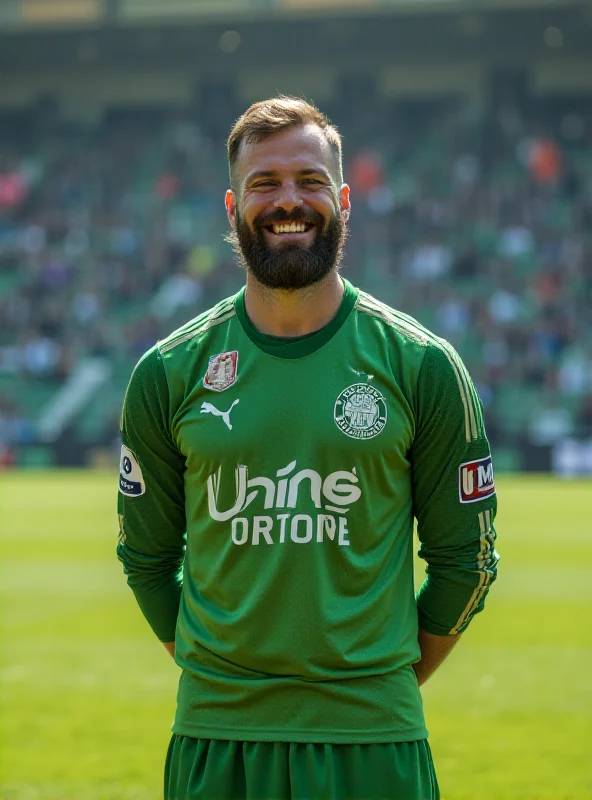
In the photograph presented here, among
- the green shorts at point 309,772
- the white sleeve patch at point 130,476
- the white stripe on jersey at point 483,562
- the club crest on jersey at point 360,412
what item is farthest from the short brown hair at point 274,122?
the green shorts at point 309,772

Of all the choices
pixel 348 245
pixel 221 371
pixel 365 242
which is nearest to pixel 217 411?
pixel 221 371

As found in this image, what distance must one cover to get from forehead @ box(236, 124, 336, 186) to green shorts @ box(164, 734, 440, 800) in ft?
4.05

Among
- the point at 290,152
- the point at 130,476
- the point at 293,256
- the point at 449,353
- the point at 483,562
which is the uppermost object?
the point at 290,152

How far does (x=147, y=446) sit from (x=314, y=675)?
2.20 feet

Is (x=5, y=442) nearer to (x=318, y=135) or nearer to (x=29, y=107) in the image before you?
(x=29, y=107)

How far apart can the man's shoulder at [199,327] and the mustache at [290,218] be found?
0.21m

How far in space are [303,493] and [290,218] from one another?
1.98ft

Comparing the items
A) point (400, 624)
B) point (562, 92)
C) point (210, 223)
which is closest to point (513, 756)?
point (400, 624)

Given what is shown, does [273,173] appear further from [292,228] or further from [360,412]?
[360,412]

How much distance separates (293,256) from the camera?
2.75m

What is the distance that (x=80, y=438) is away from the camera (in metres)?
A: 24.0

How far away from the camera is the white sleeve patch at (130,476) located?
117 inches

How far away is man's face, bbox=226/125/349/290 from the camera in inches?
108

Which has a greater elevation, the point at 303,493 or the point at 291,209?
the point at 291,209
